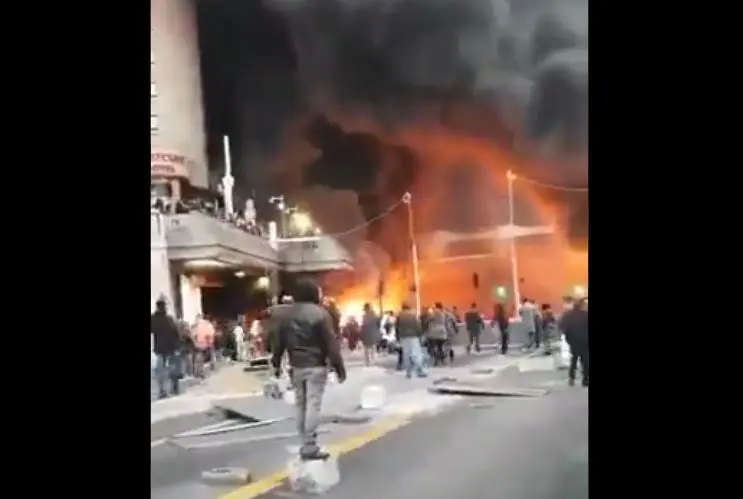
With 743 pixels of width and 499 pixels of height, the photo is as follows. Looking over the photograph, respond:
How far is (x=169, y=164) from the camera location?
211 cm

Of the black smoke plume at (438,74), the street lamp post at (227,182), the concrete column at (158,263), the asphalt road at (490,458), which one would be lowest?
the asphalt road at (490,458)

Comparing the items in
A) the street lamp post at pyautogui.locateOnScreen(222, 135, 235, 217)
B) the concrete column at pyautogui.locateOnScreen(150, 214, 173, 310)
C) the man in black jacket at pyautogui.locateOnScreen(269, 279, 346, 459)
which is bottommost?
the man in black jacket at pyautogui.locateOnScreen(269, 279, 346, 459)

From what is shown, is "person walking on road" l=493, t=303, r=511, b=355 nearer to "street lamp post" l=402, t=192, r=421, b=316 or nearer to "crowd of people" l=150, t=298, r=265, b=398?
"street lamp post" l=402, t=192, r=421, b=316

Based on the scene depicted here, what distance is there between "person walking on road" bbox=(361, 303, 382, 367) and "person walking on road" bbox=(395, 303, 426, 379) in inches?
1.8

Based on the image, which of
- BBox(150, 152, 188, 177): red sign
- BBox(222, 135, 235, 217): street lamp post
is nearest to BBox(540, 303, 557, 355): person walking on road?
BBox(222, 135, 235, 217): street lamp post

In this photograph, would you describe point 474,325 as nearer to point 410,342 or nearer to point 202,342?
point 410,342

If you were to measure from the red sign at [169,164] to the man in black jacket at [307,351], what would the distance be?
368 mm

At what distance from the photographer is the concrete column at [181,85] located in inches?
82.9

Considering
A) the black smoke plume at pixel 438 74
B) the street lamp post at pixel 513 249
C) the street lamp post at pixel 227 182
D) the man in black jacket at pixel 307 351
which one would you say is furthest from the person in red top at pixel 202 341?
the street lamp post at pixel 513 249

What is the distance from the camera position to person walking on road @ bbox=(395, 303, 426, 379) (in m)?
2.08

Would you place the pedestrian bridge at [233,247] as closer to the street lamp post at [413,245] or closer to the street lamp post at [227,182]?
the street lamp post at [227,182]
